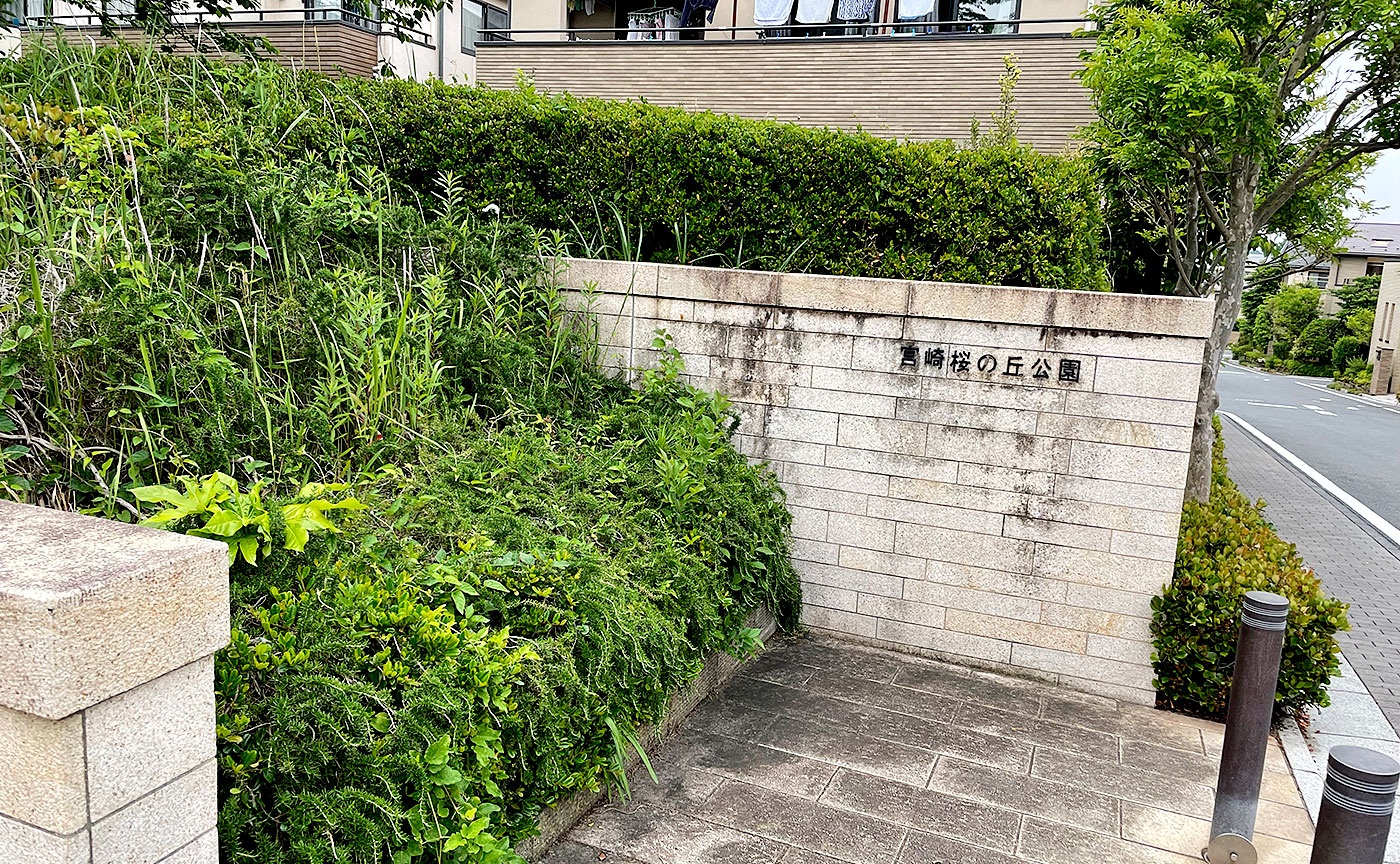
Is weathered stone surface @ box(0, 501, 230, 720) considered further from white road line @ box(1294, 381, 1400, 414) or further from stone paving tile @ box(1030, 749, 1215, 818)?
white road line @ box(1294, 381, 1400, 414)

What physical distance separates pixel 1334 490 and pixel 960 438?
10.1 meters

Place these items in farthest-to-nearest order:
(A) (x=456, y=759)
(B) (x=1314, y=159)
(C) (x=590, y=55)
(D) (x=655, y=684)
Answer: (C) (x=590, y=55) < (B) (x=1314, y=159) < (D) (x=655, y=684) < (A) (x=456, y=759)

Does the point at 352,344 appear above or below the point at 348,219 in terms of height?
below

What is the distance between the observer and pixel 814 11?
13633 mm

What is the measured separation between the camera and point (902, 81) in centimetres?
1247

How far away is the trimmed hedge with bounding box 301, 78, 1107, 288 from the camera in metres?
5.71

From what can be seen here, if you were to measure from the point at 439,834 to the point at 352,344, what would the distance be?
8.35 ft

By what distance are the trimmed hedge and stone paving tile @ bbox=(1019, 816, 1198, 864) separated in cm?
320

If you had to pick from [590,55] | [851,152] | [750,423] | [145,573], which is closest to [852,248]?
[851,152]

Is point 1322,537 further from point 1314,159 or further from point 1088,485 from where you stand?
point 1088,485

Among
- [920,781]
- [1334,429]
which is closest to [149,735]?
[920,781]

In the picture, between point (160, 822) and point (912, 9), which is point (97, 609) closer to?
point (160, 822)

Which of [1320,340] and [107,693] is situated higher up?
[1320,340]

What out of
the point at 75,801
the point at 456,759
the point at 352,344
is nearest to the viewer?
the point at 75,801
